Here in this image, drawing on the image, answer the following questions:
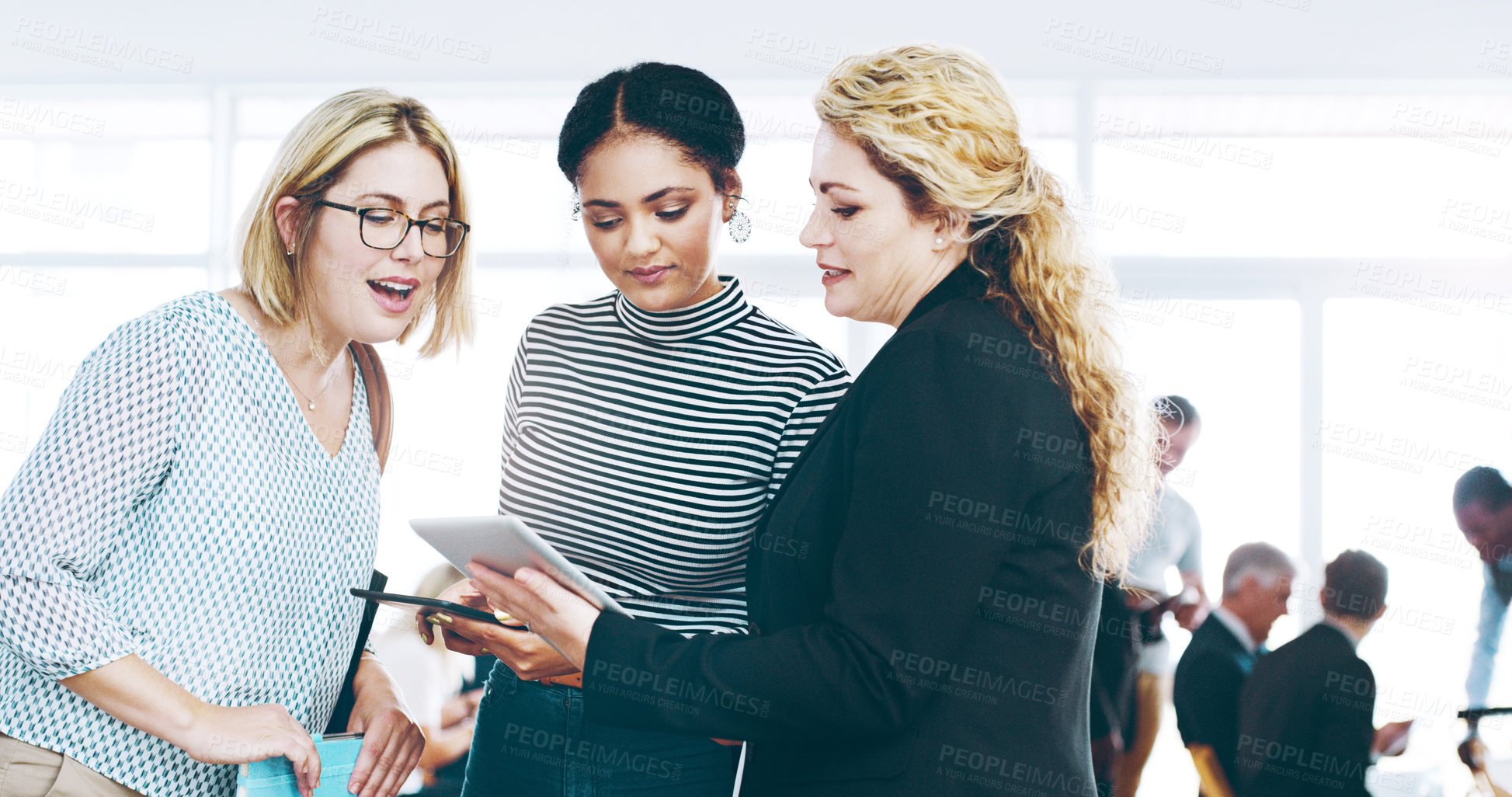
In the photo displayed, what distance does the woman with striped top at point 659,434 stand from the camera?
4.66ft

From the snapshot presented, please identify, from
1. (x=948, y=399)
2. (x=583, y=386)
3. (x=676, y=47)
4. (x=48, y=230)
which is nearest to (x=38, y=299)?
(x=48, y=230)

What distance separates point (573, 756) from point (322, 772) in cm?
33

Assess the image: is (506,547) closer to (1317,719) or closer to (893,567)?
(893,567)

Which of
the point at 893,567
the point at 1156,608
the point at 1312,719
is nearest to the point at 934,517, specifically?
the point at 893,567

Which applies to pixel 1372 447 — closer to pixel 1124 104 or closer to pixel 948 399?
pixel 1124 104

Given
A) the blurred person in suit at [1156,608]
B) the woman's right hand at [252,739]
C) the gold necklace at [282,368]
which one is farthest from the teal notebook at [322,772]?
the blurred person in suit at [1156,608]

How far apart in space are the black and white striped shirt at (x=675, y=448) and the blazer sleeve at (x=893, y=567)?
0.47 metres

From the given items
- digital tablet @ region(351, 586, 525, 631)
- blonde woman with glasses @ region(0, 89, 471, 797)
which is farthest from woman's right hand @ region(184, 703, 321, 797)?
digital tablet @ region(351, 586, 525, 631)

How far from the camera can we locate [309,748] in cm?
113

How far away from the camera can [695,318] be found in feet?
5.04

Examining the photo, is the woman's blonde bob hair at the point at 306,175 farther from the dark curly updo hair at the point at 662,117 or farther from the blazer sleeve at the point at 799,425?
the blazer sleeve at the point at 799,425

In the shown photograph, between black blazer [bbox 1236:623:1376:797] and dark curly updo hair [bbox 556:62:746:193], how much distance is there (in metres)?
1.57

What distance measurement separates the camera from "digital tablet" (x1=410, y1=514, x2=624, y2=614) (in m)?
1.11

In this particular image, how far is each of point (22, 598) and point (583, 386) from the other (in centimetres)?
76
